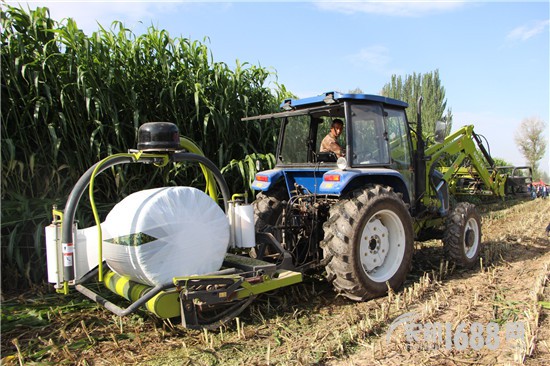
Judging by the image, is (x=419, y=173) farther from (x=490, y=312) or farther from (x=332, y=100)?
(x=490, y=312)

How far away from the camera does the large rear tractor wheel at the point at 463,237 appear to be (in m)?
4.36

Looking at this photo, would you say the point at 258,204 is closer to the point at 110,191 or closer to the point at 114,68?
the point at 110,191

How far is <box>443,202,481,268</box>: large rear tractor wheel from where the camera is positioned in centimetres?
436

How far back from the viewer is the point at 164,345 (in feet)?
8.60

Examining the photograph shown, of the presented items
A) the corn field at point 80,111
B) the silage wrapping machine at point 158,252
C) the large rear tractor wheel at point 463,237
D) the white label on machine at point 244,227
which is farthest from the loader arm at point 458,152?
the silage wrapping machine at point 158,252

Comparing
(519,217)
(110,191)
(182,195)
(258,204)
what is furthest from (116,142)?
(519,217)

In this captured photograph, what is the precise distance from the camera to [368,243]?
11.8ft

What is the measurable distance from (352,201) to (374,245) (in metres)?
0.55

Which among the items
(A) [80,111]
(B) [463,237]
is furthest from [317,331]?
(A) [80,111]

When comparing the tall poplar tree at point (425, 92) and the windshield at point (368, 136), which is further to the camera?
the tall poplar tree at point (425, 92)

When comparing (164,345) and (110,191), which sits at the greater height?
(110,191)

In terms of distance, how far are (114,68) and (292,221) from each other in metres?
2.54

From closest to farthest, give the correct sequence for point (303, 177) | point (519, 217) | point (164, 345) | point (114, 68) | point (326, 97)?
point (164, 345) < point (326, 97) < point (303, 177) < point (114, 68) < point (519, 217)

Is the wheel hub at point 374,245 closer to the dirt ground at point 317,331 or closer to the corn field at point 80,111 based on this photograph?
the dirt ground at point 317,331
